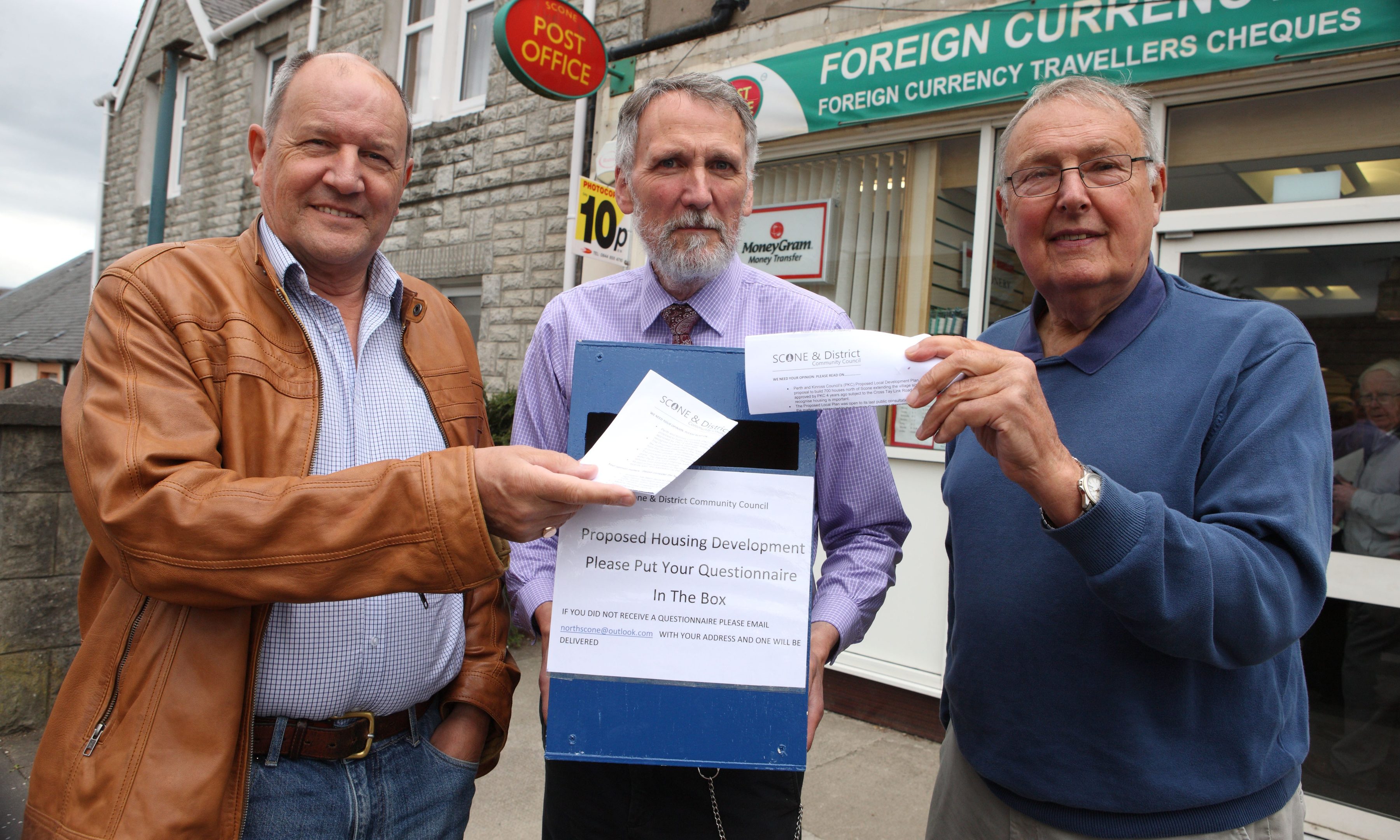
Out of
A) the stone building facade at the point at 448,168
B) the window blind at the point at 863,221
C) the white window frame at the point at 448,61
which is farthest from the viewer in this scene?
the white window frame at the point at 448,61

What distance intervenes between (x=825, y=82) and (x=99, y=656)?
14.2 feet

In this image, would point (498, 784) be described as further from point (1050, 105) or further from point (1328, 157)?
point (1328, 157)

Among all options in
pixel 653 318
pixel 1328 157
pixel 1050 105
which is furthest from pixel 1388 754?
pixel 653 318

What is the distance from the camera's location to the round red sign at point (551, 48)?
16.4ft

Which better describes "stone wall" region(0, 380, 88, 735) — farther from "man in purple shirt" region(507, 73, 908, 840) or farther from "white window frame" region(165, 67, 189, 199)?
"white window frame" region(165, 67, 189, 199)

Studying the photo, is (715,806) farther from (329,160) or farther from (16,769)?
(16,769)

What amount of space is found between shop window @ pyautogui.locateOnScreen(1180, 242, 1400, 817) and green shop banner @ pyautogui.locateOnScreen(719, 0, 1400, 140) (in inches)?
28.0

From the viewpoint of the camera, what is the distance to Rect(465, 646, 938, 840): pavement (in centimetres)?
323

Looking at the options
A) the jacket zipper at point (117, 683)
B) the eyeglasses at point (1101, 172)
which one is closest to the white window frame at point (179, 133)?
the jacket zipper at point (117, 683)

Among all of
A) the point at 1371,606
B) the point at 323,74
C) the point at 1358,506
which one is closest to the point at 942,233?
the point at 1358,506

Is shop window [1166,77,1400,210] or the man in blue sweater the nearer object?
the man in blue sweater

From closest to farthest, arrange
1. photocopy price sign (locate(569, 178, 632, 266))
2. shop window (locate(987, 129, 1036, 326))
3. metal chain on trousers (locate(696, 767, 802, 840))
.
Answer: metal chain on trousers (locate(696, 767, 802, 840)) < shop window (locate(987, 129, 1036, 326)) < photocopy price sign (locate(569, 178, 632, 266))

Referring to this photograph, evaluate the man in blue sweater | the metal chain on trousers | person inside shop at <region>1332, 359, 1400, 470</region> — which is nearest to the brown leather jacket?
the metal chain on trousers

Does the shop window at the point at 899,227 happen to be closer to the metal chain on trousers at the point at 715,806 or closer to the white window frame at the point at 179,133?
the metal chain on trousers at the point at 715,806
